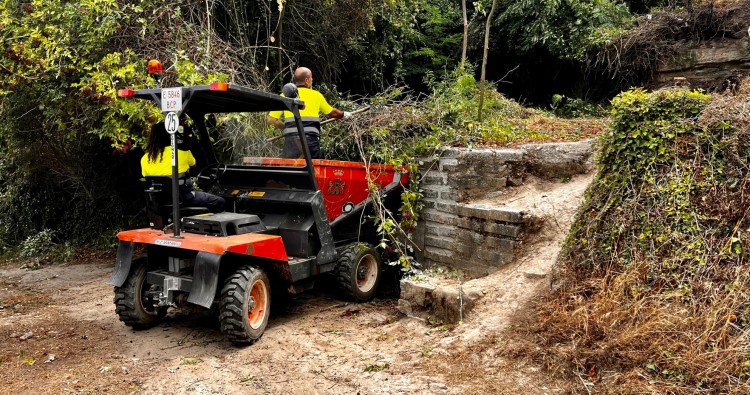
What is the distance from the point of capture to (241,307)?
4953 millimetres

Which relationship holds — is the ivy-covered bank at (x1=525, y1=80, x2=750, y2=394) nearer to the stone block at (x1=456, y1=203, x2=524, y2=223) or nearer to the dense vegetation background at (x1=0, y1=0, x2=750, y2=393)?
the dense vegetation background at (x1=0, y1=0, x2=750, y2=393)

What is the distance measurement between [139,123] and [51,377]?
3285mm

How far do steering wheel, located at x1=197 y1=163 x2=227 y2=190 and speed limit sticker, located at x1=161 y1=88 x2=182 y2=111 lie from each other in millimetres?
1340

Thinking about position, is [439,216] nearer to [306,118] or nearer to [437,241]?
[437,241]

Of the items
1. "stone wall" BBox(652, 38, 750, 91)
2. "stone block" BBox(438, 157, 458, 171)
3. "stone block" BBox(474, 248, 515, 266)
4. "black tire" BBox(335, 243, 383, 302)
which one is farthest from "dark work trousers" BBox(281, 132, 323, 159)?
"stone wall" BBox(652, 38, 750, 91)

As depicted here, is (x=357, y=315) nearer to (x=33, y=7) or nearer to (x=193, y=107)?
(x=193, y=107)

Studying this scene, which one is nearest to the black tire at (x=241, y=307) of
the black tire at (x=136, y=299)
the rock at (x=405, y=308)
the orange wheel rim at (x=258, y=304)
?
the orange wheel rim at (x=258, y=304)

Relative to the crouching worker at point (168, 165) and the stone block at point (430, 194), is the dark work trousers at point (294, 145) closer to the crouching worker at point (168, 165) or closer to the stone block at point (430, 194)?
the crouching worker at point (168, 165)

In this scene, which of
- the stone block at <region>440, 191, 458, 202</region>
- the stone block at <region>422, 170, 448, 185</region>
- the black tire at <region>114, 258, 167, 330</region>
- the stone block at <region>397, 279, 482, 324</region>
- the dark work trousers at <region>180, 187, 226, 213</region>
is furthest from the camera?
the stone block at <region>422, 170, 448, 185</region>

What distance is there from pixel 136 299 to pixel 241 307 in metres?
1.18

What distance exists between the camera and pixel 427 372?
4.33m

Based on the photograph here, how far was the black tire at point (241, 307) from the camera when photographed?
4941 mm

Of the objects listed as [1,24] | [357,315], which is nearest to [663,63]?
[357,315]

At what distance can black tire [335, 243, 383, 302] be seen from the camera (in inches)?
245
